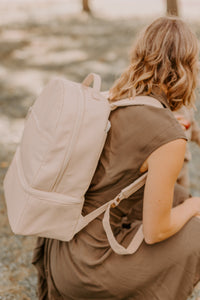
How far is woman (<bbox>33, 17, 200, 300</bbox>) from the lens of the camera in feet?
5.73

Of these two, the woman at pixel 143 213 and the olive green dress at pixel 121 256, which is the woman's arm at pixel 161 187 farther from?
the olive green dress at pixel 121 256

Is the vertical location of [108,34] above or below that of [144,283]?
below

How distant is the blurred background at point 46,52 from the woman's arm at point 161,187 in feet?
2.66

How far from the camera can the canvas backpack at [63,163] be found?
5.59ft

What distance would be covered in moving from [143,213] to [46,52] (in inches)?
288

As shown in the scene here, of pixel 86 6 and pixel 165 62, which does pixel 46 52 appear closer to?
pixel 86 6

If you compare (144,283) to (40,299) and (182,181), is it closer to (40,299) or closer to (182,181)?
(40,299)

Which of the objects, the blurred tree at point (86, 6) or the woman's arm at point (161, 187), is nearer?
the woman's arm at point (161, 187)

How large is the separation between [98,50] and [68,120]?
275 inches

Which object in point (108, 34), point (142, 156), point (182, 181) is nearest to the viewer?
point (142, 156)

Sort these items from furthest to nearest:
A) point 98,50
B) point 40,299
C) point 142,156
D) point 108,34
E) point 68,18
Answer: point 68,18 < point 108,34 < point 98,50 < point 40,299 < point 142,156

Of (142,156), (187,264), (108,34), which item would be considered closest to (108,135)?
(142,156)

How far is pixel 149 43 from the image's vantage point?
1.88 metres

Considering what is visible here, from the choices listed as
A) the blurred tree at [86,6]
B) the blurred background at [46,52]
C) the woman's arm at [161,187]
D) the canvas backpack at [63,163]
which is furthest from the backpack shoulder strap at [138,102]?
the blurred tree at [86,6]
